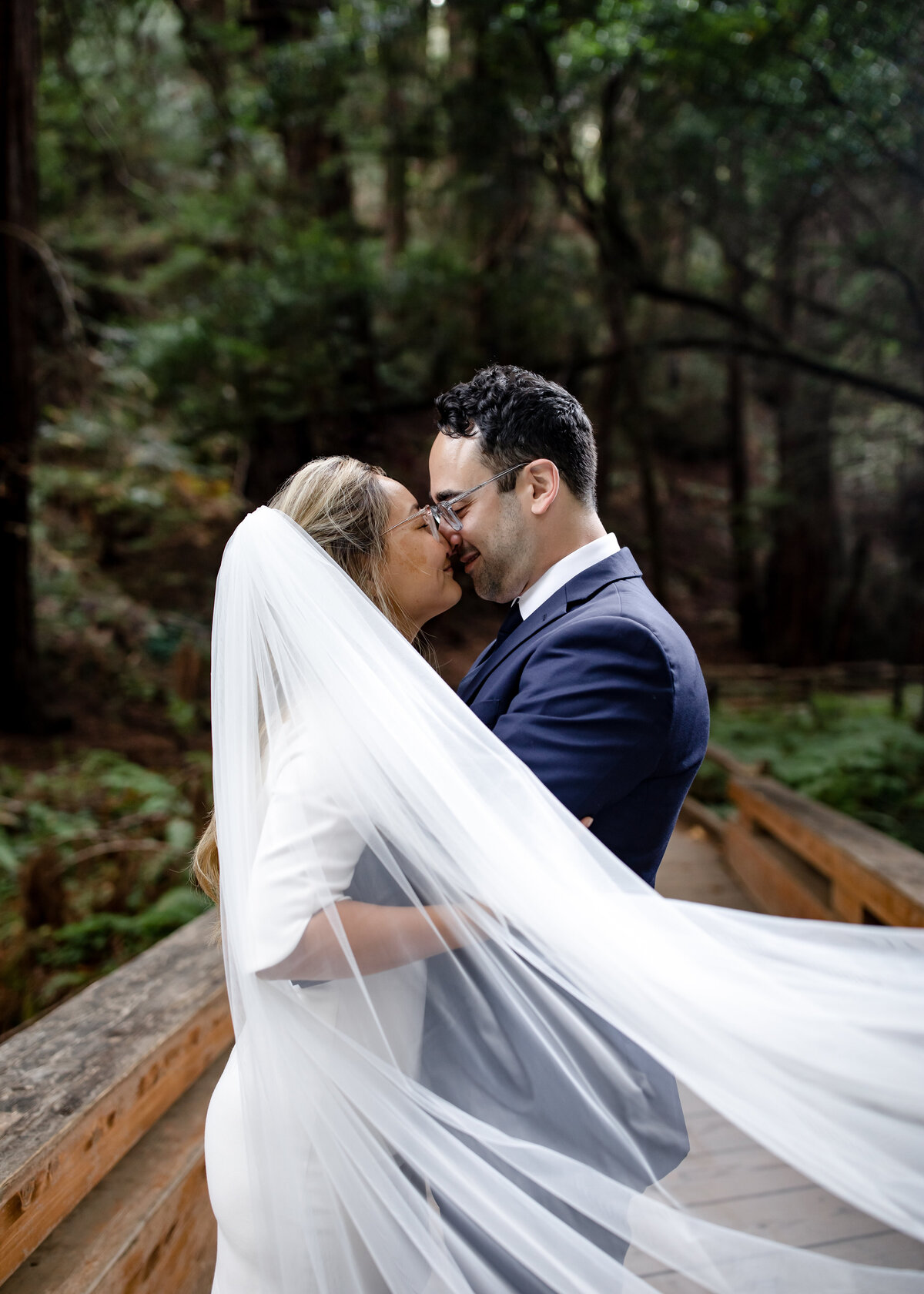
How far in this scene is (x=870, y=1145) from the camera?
1227 millimetres

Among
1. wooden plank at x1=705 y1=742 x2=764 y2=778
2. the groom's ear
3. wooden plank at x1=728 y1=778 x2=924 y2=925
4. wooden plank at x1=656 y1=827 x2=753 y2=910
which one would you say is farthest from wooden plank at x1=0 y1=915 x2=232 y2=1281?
wooden plank at x1=705 y1=742 x2=764 y2=778

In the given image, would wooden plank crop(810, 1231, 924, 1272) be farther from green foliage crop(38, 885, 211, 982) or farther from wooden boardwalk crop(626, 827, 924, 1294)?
green foliage crop(38, 885, 211, 982)

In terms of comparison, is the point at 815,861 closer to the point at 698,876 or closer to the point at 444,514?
the point at 698,876

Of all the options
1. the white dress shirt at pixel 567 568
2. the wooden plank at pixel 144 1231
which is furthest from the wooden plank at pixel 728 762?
the white dress shirt at pixel 567 568

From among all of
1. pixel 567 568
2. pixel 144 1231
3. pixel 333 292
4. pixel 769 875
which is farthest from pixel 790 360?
pixel 144 1231

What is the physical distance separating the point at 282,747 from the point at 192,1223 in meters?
1.42

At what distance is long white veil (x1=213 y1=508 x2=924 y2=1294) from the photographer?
122cm

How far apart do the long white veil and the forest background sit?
275cm

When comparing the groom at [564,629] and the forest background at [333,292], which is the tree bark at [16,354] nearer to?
the forest background at [333,292]

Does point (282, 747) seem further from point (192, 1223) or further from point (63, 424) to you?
point (63, 424)

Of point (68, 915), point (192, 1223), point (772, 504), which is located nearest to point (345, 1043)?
point (192, 1223)

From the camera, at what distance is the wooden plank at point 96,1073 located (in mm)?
1522

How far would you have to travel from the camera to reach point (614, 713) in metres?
1.28

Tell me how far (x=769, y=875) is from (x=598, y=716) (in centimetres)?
367
